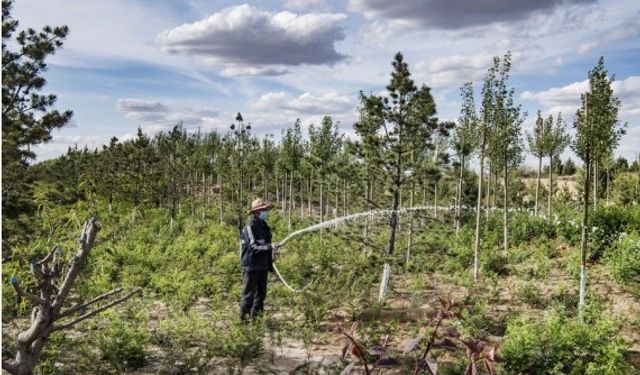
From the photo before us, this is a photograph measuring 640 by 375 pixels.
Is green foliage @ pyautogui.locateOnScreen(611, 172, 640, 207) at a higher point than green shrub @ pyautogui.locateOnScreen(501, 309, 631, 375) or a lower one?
higher

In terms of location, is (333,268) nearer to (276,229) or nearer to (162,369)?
(162,369)

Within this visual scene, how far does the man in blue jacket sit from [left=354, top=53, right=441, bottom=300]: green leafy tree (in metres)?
4.45

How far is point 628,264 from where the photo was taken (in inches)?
460

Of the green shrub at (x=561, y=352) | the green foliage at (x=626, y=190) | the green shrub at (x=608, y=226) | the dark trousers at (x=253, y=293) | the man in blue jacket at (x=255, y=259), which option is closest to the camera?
the green shrub at (x=561, y=352)

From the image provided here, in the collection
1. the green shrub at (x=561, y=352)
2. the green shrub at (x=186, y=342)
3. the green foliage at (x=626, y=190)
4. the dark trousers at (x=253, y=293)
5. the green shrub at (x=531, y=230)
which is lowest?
the green shrub at (x=186, y=342)

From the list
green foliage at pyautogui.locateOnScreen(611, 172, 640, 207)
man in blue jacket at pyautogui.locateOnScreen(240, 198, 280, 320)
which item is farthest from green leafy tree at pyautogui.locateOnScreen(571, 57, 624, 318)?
green foliage at pyautogui.locateOnScreen(611, 172, 640, 207)

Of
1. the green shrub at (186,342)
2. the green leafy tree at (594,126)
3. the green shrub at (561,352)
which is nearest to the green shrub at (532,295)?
the green leafy tree at (594,126)

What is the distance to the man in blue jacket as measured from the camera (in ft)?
28.5

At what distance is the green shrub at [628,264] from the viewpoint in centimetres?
1165

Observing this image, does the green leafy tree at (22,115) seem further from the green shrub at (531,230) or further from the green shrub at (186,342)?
the green shrub at (531,230)

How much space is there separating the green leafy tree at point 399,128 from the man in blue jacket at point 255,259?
14.6 feet

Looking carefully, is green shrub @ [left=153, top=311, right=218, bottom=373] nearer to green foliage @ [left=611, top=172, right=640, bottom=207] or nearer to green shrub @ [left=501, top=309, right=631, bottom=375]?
green shrub @ [left=501, top=309, right=631, bottom=375]

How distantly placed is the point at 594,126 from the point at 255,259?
6803mm

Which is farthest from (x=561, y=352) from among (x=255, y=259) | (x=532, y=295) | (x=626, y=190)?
(x=626, y=190)
